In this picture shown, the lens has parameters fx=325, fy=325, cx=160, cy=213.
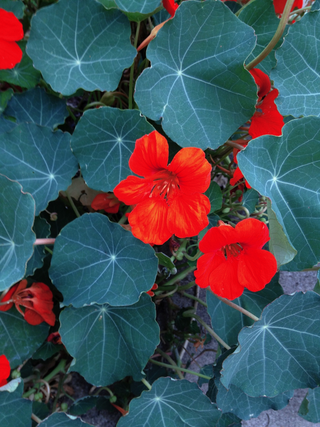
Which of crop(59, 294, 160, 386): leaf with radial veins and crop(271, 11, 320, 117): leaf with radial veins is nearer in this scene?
crop(271, 11, 320, 117): leaf with radial veins

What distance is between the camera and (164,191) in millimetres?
777

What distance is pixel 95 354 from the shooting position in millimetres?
983

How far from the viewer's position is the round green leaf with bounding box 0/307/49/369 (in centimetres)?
101

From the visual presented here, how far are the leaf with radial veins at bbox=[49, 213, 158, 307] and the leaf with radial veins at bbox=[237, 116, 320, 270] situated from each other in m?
0.35

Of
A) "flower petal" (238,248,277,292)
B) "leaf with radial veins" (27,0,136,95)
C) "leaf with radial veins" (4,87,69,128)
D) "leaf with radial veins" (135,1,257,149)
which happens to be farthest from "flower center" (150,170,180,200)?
"leaf with radial veins" (4,87,69,128)

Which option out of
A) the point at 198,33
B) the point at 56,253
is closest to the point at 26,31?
the point at 198,33

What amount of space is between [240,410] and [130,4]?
1258 millimetres

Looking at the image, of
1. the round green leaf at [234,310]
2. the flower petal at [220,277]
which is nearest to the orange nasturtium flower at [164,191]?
the flower petal at [220,277]

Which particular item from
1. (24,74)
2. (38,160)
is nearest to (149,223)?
(38,160)

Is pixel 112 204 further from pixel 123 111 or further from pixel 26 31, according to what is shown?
pixel 26 31

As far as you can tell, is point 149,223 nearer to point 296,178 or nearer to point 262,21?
point 296,178

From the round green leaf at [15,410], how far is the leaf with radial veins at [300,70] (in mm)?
1040

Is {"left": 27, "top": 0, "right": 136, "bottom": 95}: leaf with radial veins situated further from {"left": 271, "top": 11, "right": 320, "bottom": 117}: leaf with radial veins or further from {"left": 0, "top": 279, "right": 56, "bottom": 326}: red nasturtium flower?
{"left": 0, "top": 279, "right": 56, "bottom": 326}: red nasturtium flower

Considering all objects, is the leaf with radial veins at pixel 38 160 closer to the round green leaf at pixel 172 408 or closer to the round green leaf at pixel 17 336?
the round green leaf at pixel 17 336
